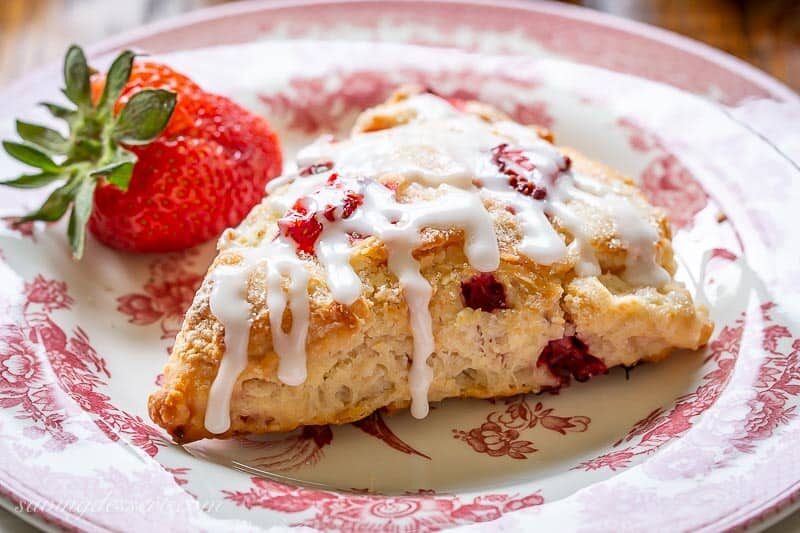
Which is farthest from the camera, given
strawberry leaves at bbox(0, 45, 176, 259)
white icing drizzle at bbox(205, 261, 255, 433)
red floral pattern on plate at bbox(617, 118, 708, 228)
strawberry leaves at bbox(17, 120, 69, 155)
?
A: red floral pattern on plate at bbox(617, 118, 708, 228)

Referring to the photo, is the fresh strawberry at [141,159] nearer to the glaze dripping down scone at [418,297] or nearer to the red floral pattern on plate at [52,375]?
the red floral pattern on plate at [52,375]

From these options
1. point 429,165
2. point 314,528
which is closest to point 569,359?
point 429,165

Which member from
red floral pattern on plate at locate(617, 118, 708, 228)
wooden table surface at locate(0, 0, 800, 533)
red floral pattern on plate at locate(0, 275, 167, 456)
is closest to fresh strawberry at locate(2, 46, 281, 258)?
red floral pattern on plate at locate(0, 275, 167, 456)

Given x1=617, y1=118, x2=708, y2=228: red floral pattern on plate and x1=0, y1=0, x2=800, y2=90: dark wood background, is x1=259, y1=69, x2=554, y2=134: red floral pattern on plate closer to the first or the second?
x1=617, y1=118, x2=708, y2=228: red floral pattern on plate

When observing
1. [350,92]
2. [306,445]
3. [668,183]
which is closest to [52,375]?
[306,445]

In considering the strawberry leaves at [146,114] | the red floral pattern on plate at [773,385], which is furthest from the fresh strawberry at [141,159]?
the red floral pattern on plate at [773,385]

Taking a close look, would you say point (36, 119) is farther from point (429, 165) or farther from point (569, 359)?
point (569, 359)

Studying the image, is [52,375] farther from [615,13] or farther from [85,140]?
[615,13]
